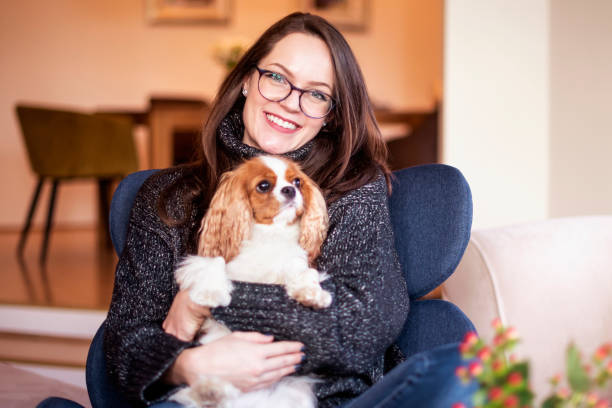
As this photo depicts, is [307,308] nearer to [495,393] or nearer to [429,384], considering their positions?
[429,384]

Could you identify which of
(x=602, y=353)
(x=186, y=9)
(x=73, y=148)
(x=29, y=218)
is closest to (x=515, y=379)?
(x=602, y=353)

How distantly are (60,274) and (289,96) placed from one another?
9.69 ft

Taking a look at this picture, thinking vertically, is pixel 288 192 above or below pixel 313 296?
above

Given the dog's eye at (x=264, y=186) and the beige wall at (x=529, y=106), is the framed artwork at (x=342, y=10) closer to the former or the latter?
the beige wall at (x=529, y=106)

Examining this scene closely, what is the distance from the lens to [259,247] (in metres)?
1.47

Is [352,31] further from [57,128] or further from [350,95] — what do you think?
[350,95]

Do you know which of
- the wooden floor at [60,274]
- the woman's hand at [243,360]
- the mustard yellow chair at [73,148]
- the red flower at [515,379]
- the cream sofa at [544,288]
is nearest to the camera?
the red flower at [515,379]

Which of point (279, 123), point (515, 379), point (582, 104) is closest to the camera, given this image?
point (515, 379)

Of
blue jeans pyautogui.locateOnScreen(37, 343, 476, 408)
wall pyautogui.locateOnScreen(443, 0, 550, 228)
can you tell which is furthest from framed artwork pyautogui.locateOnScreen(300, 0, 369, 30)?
blue jeans pyautogui.locateOnScreen(37, 343, 476, 408)

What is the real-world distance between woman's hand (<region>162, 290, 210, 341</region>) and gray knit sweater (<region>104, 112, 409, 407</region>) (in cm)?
3

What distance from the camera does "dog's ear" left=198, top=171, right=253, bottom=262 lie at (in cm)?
144

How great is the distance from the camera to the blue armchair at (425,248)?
149 centimetres

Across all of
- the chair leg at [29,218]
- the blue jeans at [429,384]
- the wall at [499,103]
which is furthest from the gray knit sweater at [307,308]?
the chair leg at [29,218]

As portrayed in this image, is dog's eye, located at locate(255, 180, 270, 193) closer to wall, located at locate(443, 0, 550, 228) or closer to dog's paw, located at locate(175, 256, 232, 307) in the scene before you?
dog's paw, located at locate(175, 256, 232, 307)
